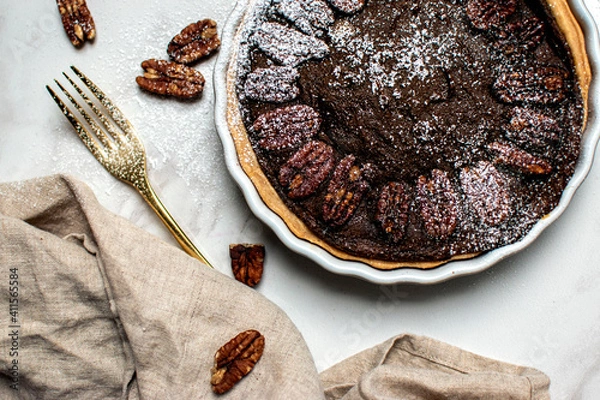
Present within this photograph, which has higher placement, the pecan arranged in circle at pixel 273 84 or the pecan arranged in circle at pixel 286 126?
the pecan arranged in circle at pixel 273 84

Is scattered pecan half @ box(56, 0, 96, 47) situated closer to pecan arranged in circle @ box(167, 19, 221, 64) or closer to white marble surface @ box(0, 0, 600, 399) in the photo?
white marble surface @ box(0, 0, 600, 399)

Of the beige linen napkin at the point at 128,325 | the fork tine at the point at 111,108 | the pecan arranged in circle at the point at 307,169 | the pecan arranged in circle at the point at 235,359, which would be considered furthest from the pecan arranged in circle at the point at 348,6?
the pecan arranged in circle at the point at 235,359

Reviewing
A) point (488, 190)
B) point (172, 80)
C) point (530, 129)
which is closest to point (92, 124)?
point (172, 80)

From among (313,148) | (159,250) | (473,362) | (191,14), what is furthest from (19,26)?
(473,362)

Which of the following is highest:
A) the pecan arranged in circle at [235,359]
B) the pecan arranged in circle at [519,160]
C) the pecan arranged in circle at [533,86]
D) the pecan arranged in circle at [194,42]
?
the pecan arranged in circle at [533,86]

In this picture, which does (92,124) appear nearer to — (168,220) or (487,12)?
(168,220)

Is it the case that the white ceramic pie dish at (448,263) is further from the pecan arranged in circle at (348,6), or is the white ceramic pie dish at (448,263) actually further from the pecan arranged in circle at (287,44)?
the pecan arranged in circle at (348,6)

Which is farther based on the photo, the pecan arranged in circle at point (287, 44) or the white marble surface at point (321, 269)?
the white marble surface at point (321, 269)

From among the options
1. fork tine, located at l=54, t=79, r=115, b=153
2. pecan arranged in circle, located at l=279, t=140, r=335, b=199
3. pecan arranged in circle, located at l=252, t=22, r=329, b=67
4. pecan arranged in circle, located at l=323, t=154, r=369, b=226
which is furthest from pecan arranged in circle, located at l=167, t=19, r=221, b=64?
pecan arranged in circle, located at l=323, t=154, r=369, b=226
